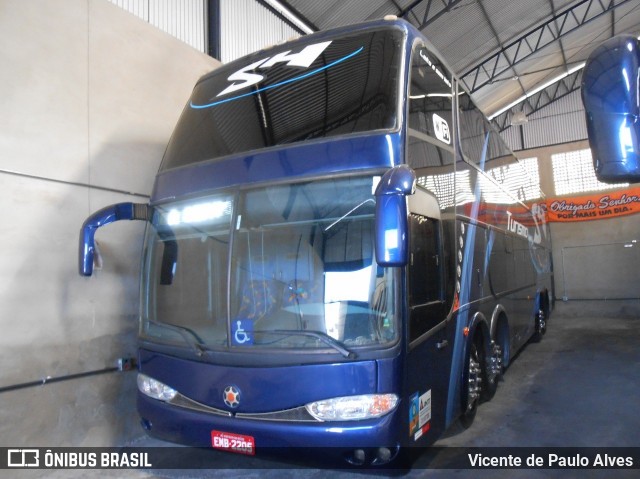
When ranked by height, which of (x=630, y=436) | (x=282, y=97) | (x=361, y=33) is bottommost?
(x=630, y=436)

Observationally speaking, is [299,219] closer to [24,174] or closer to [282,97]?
[282,97]

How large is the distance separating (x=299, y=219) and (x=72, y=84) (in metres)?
2.93

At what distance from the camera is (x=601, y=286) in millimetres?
16406

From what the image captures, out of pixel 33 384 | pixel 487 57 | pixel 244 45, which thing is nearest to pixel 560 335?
pixel 487 57

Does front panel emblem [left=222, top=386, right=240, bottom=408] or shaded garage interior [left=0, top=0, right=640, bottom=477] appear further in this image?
shaded garage interior [left=0, top=0, right=640, bottom=477]

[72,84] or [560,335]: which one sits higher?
[72,84]

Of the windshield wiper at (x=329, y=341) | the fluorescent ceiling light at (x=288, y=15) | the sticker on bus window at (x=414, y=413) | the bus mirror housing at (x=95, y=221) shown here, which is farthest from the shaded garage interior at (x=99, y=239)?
the windshield wiper at (x=329, y=341)

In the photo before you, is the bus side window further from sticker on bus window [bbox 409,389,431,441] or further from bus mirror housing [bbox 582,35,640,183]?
bus mirror housing [bbox 582,35,640,183]

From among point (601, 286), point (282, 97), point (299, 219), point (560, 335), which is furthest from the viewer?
point (601, 286)

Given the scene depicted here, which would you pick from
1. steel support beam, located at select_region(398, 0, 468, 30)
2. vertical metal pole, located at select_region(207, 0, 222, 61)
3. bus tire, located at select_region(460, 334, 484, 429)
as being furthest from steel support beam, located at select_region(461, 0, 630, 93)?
bus tire, located at select_region(460, 334, 484, 429)

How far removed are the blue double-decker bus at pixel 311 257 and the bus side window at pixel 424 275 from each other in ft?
0.07

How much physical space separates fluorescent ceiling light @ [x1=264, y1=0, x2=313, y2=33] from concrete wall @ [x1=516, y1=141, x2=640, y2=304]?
41.0ft

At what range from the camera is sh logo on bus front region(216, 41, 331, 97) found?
392cm

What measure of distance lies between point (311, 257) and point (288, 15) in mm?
6896
